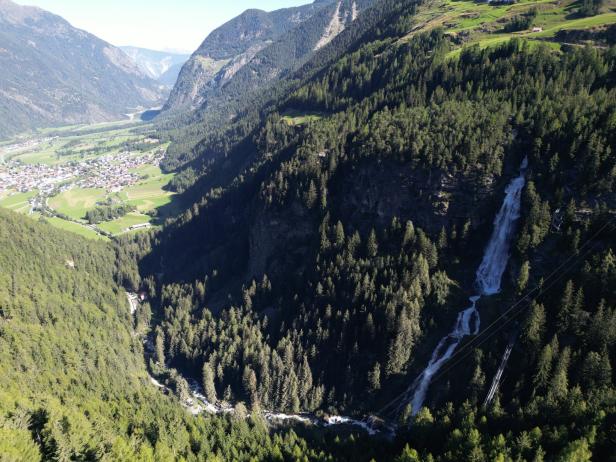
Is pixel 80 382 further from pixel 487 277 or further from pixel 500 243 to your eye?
pixel 500 243

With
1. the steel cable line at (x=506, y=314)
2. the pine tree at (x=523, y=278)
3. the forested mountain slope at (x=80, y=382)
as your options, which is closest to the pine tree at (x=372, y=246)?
the steel cable line at (x=506, y=314)

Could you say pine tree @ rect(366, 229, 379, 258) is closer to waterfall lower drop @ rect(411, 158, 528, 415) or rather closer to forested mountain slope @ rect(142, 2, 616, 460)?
forested mountain slope @ rect(142, 2, 616, 460)

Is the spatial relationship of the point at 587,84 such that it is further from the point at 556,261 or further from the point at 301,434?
the point at 301,434

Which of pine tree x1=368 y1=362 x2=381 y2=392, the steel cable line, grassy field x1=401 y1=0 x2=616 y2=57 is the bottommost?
pine tree x1=368 y1=362 x2=381 y2=392

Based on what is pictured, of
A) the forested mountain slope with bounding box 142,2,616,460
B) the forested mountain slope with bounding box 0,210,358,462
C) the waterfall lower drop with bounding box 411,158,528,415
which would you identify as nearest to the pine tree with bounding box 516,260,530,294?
the forested mountain slope with bounding box 142,2,616,460

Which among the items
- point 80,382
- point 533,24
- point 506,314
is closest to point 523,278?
point 506,314

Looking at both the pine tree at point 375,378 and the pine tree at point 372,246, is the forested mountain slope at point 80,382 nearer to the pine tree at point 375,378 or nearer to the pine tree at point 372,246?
the pine tree at point 375,378
